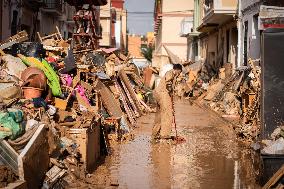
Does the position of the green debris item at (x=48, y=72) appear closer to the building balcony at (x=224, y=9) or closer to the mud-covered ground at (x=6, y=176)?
the mud-covered ground at (x=6, y=176)

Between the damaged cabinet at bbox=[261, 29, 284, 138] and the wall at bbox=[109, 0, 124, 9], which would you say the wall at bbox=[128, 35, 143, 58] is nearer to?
the wall at bbox=[109, 0, 124, 9]

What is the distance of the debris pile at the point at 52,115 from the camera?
6.80 m

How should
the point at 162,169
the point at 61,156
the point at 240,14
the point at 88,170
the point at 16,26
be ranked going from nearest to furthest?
the point at 61,156 < the point at 88,170 < the point at 162,169 < the point at 240,14 < the point at 16,26

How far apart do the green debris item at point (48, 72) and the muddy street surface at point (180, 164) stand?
5.93 ft

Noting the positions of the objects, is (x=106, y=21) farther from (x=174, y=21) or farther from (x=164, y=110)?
(x=164, y=110)

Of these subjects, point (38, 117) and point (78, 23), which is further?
point (78, 23)

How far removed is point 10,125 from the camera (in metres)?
6.87

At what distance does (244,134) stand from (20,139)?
7465 mm

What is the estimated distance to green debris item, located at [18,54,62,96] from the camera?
33.5 ft

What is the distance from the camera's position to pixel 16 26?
1004 inches

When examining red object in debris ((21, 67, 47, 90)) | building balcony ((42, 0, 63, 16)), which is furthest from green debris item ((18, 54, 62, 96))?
building balcony ((42, 0, 63, 16))

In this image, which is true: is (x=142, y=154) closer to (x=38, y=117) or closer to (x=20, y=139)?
(x=38, y=117)

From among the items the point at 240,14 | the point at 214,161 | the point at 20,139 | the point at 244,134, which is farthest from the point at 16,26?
the point at 20,139

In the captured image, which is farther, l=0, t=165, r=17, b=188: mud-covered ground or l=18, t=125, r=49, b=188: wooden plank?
l=18, t=125, r=49, b=188: wooden plank
